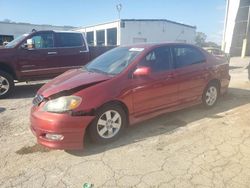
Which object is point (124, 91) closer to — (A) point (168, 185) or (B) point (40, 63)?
(A) point (168, 185)

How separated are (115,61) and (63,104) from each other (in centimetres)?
148

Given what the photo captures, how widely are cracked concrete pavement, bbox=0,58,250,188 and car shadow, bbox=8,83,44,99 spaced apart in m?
2.34

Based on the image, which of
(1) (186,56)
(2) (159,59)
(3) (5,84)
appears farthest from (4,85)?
(1) (186,56)

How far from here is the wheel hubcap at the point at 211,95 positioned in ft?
18.4

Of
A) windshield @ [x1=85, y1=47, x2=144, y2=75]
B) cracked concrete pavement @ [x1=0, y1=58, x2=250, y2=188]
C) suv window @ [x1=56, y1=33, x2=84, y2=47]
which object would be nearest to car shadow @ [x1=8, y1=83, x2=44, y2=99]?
suv window @ [x1=56, y1=33, x2=84, y2=47]

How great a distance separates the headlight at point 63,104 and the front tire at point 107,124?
0.39m

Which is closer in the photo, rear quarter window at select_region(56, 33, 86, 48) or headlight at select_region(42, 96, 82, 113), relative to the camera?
headlight at select_region(42, 96, 82, 113)

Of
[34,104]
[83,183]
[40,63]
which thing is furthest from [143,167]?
[40,63]

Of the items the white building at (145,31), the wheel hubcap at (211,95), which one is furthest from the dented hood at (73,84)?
the white building at (145,31)

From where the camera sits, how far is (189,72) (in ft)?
16.5

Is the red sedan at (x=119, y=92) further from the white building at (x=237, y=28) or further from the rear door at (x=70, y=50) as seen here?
the white building at (x=237, y=28)

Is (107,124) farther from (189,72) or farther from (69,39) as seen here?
(69,39)

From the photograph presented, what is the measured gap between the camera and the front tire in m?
3.74

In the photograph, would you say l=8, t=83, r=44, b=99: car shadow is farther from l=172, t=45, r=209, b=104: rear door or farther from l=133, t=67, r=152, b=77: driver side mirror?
l=172, t=45, r=209, b=104: rear door
